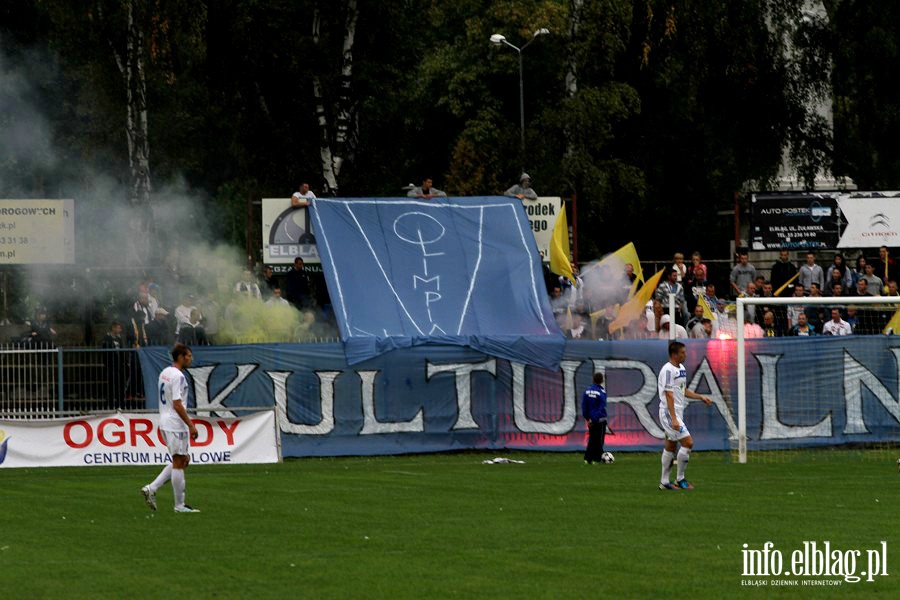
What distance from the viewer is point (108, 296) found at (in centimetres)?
3956

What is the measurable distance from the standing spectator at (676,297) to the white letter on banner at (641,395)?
6.09 ft

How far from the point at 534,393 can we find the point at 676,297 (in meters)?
3.65

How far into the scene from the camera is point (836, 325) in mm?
31609

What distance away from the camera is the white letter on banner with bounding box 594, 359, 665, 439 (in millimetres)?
30969

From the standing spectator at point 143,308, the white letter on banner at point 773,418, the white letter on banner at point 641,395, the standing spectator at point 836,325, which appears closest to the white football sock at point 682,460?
the white letter on banner at point 773,418

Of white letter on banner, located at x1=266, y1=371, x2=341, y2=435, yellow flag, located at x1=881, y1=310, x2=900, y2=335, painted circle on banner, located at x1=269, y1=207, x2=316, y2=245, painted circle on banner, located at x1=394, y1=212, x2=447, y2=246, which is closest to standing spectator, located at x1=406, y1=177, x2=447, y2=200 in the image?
painted circle on banner, located at x1=394, y1=212, x2=447, y2=246

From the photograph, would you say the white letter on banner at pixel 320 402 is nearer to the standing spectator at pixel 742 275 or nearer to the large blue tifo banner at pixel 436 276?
the large blue tifo banner at pixel 436 276

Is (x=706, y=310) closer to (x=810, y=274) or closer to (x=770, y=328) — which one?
(x=770, y=328)

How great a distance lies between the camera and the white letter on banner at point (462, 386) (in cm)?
3097

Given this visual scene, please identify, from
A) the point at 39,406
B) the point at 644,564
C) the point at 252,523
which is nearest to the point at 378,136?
the point at 39,406

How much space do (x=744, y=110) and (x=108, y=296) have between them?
15.4m

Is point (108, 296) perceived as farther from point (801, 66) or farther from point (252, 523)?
point (252, 523)

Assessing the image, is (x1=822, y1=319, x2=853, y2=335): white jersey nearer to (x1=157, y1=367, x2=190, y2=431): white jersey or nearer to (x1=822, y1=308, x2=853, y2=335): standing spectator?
(x1=822, y1=308, x2=853, y2=335): standing spectator

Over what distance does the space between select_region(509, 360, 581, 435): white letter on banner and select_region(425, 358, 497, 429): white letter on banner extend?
0.48 metres
